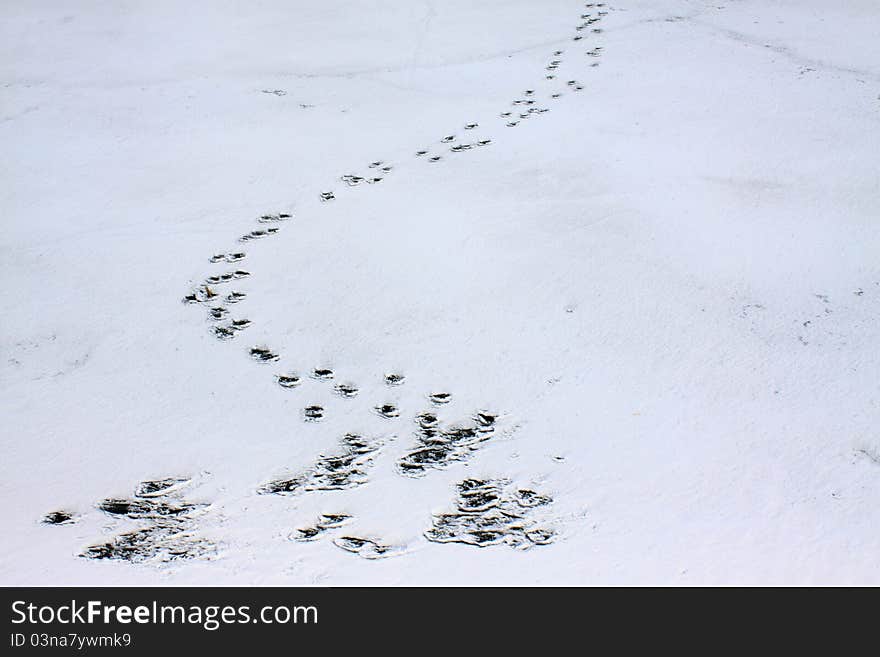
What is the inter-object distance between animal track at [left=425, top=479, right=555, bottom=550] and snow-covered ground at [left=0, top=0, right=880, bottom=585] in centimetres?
1

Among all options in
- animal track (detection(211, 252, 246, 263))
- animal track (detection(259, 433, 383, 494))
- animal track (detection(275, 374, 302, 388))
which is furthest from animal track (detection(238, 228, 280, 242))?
animal track (detection(259, 433, 383, 494))

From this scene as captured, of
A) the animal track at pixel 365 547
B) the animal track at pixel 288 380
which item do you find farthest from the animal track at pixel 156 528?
the animal track at pixel 288 380

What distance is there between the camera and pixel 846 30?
759 centimetres

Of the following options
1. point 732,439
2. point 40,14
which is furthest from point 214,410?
point 40,14

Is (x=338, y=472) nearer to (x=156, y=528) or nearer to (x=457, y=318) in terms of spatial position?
(x=156, y=528)

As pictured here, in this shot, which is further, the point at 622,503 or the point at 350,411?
the point at 350,411

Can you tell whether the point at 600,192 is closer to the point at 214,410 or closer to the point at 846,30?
the point at 214,410

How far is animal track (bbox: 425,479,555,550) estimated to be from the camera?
8.14 feet

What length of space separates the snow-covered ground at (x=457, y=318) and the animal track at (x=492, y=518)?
1 centimetres

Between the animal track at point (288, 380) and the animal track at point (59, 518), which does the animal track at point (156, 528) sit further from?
the animal track at point (288, 380)

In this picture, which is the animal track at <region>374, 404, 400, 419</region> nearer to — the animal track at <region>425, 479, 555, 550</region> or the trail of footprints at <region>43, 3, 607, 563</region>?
the trail of footprints at <region>43, 3, 607, 563</region>
